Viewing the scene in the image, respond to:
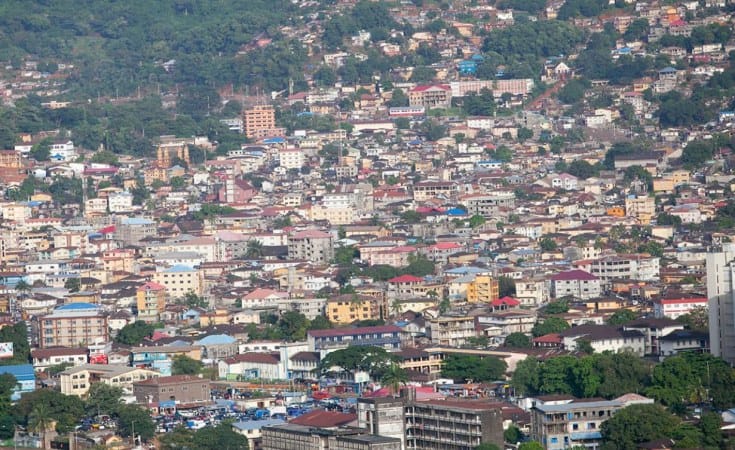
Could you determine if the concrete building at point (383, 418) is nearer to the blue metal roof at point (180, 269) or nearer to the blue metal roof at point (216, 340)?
the blue metal roof at point (216, 340)

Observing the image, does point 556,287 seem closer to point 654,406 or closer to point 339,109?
point 654,406

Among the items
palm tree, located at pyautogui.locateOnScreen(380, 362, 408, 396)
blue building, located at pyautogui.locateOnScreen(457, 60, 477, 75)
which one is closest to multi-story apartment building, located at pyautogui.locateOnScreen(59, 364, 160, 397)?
palm tree, located at pyautogui.locateOnScreen(380, 362, 408, 396)

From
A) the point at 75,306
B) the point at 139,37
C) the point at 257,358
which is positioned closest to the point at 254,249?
the point at 75,306

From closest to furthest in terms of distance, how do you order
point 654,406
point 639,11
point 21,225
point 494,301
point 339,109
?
point 654,406
point 494,301
point 21,225
point 339,109
point 639,11

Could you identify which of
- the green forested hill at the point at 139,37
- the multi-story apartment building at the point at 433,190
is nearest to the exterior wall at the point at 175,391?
the multi-story apartment building at the point at 433,190

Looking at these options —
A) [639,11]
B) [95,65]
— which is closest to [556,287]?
[639,11]
